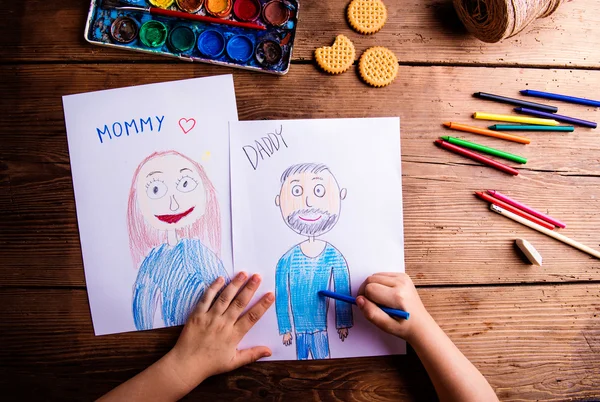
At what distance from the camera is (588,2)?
2.53 ft

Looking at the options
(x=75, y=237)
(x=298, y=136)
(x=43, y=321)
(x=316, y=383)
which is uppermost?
(x=298, y=136)

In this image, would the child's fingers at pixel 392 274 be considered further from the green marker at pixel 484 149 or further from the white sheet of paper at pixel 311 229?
the green marker at pixel 484 149

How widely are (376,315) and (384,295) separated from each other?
0.11ft

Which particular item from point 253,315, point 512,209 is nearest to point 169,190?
point 253,315

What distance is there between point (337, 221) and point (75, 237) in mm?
448

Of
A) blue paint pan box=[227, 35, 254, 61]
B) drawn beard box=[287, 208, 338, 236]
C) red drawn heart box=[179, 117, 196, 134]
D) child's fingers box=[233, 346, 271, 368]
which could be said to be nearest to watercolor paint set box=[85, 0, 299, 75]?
blue paint pan box=[227, 35, 254, 61]

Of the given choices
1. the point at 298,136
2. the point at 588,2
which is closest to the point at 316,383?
the point at 298,136

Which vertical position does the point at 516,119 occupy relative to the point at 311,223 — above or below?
above

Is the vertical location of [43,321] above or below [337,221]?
below

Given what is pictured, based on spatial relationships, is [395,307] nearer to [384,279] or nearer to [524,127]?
[384,279]

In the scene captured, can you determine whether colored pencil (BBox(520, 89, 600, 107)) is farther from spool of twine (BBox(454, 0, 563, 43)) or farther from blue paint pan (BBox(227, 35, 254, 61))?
blue paint pan (BBox(227, 35, 254, 61))

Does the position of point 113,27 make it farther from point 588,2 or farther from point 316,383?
point 588,2

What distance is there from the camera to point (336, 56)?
2.42 feet

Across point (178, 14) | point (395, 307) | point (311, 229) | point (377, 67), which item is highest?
A: point (178, 14)
